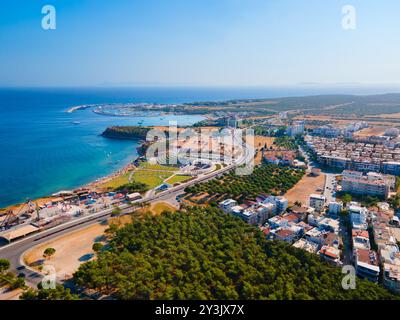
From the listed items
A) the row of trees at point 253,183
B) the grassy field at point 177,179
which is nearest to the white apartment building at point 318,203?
the row of trees at point 253,183

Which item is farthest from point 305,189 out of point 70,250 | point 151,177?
point 70,250

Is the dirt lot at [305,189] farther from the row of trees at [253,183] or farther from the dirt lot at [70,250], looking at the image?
the dirt lot at [70,250]

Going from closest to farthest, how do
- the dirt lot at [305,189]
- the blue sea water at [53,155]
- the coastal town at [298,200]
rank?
the coastal town at [298,200]
the dirt lot at [305,189]
the blue sea water at [53,155]

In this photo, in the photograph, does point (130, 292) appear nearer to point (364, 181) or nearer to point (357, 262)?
point (357, 262)

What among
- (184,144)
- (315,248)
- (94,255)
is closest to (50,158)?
(184,144)

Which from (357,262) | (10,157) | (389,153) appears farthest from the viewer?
(10,157)

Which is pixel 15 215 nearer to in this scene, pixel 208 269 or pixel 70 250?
pixel 70 250

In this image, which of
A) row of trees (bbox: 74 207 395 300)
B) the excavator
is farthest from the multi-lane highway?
row of trees (bbox: 74 207 395 300)
